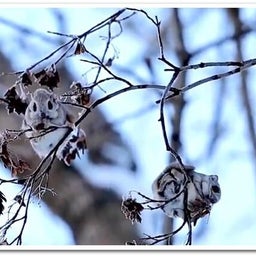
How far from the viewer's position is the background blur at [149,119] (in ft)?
3.78

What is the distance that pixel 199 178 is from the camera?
113 centimetres

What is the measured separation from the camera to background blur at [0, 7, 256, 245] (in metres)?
1.15

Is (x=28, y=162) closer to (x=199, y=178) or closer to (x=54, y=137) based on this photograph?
(x=54, y=137)

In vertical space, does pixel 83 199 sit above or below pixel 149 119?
below

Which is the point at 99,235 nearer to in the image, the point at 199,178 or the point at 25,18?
the point at 199,178

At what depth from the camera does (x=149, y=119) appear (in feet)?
3.81

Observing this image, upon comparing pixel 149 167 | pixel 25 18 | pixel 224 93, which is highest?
pixel 25 18

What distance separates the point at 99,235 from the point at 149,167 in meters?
0.14

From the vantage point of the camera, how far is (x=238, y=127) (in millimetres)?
1167

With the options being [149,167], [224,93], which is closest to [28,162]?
[149,167]

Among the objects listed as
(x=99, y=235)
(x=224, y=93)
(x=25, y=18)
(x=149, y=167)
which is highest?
(x=25, y=18)

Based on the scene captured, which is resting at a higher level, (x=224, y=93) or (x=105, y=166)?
(x=224, y=93)
